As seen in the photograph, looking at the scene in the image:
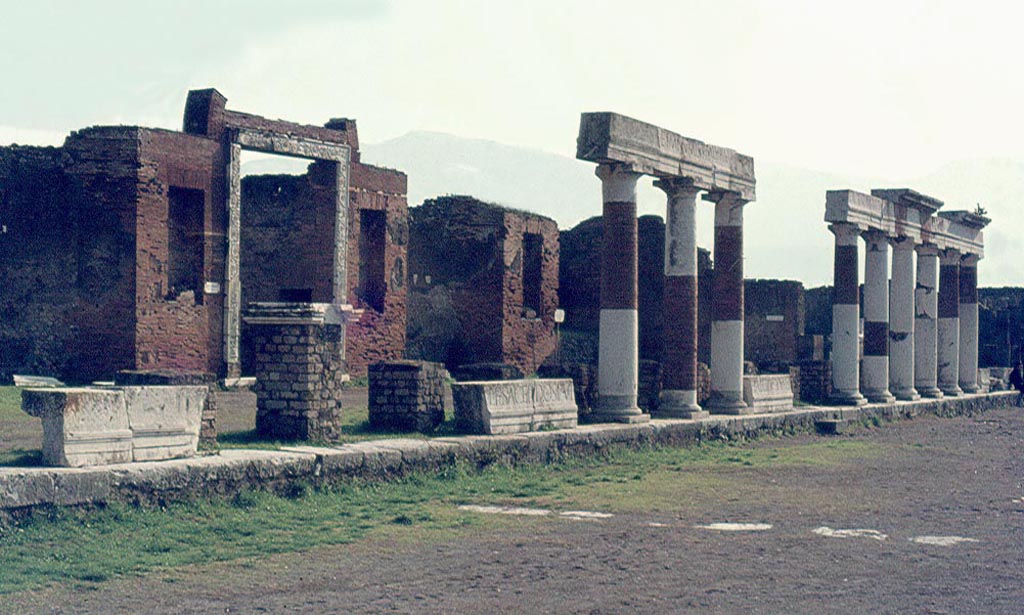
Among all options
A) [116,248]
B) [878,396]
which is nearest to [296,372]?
[116,248]

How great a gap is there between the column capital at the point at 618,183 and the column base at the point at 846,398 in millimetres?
8997

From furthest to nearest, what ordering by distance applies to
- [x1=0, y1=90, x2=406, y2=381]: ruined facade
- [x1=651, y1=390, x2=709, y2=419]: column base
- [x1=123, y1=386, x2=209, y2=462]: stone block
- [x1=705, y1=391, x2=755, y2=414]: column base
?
[x1=0, y1=90, x2=406, y2=381]: ruined facade < [x1=705, y1=391, x2=755, y2=414]: column base < [x1=651, y1=390, x2=709, y2=419]: column base < [x1=123, y1=386, x2=209, y2=462]: stone block

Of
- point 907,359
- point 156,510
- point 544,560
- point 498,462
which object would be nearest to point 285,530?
point 156,510

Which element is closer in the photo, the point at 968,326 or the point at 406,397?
the point at 406,397

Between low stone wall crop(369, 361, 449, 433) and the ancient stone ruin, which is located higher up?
the ancient stone ruin

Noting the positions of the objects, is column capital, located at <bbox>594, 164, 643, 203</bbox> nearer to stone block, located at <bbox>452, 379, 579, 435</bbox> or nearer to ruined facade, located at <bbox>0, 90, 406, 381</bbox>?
stone block, located at <bbox>452, 379, 579, 435</bbox>

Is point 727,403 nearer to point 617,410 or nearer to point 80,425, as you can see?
point 617,410

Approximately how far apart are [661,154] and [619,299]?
7.11 feet

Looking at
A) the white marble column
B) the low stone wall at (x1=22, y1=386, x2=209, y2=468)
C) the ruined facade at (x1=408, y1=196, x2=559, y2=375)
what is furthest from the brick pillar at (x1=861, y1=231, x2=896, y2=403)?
the low stone wall at (x1=22, y1=386, x2=209, y2=468)

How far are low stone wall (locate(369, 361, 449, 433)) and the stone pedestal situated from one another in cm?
155

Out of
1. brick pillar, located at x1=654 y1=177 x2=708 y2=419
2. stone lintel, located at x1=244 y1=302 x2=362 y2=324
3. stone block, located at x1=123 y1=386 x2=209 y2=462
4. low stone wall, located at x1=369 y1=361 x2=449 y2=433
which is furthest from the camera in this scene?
brick pillar, located at x1=654 y1=177 x2=708 y2=419

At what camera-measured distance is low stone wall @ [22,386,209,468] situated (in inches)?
363

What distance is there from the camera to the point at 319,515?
32.7ft

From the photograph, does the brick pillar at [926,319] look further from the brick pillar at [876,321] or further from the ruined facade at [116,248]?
the ruined facade at [116,248]
